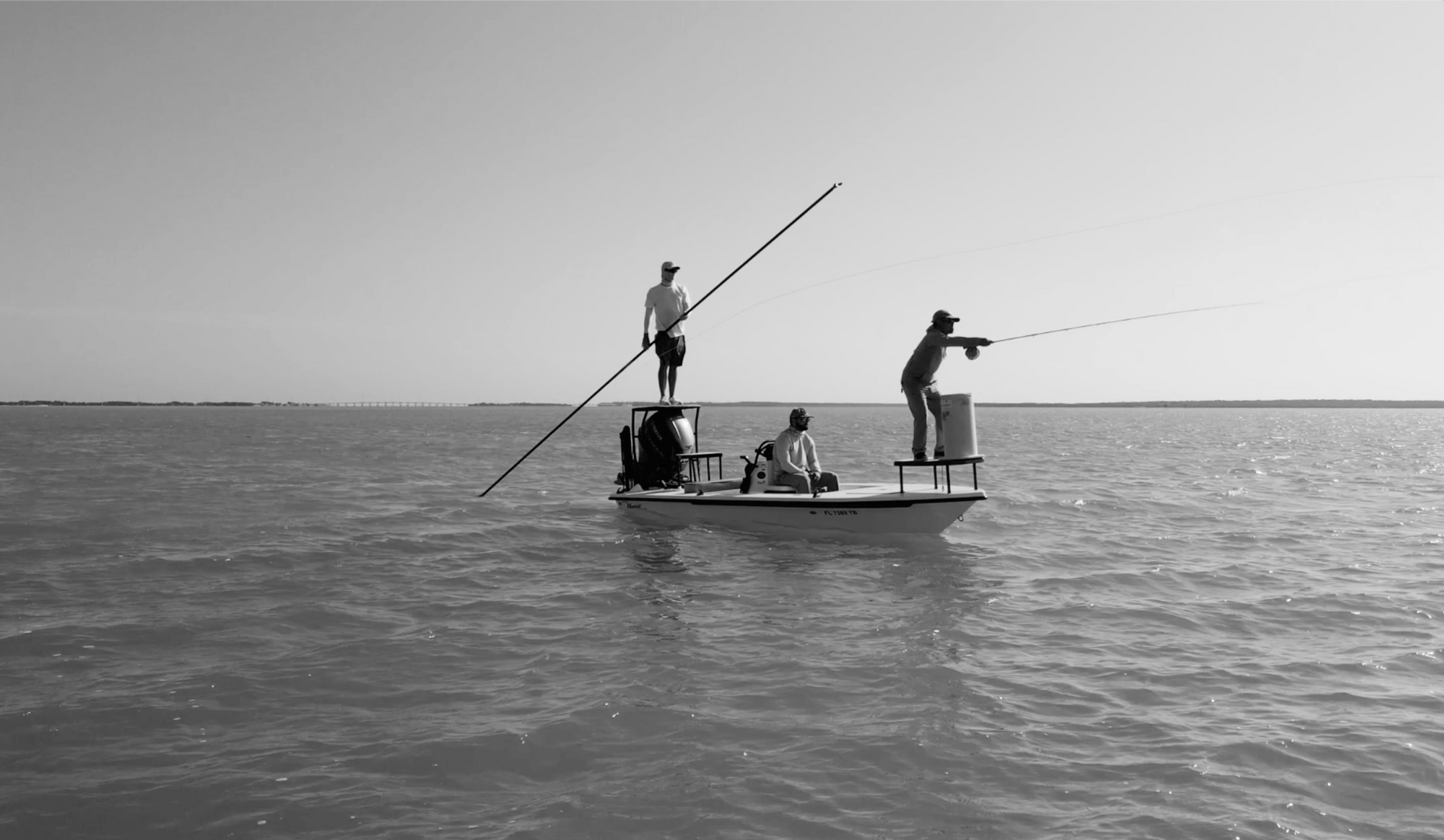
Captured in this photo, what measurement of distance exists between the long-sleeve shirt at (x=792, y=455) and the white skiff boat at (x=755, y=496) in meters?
0.36

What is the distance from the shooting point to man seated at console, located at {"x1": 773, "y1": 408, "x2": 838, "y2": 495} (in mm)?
15195

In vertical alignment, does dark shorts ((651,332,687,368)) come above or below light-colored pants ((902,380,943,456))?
above

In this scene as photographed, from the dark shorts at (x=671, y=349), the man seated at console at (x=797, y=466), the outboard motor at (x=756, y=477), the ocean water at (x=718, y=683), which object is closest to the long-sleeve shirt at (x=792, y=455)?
the man seated at console at (x=797, y=466)

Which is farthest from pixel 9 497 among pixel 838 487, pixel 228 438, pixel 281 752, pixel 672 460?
pixel 228 438

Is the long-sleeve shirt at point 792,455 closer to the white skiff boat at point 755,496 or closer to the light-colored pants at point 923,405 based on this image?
the white skiff boat at point 755,496

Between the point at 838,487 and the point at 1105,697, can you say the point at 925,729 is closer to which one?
the point at 1105,697

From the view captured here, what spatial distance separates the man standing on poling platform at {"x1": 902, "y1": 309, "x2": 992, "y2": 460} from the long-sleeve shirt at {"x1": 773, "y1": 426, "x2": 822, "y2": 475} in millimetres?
2668

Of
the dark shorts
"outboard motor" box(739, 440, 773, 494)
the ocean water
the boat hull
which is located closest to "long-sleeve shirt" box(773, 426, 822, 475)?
"outboard motor" box(739, 440, 773, 494)

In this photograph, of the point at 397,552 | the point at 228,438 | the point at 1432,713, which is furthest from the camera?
the point at 228,438

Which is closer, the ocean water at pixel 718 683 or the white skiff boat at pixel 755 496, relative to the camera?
the ocean water at pixel 718 683

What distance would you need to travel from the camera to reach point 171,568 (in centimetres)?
1298

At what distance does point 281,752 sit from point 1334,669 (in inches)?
321

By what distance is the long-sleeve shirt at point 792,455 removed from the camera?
50.6ft

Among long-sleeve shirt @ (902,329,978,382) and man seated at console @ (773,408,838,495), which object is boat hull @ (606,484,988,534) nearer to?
→ man seated at console @ (773,408,838,495)
